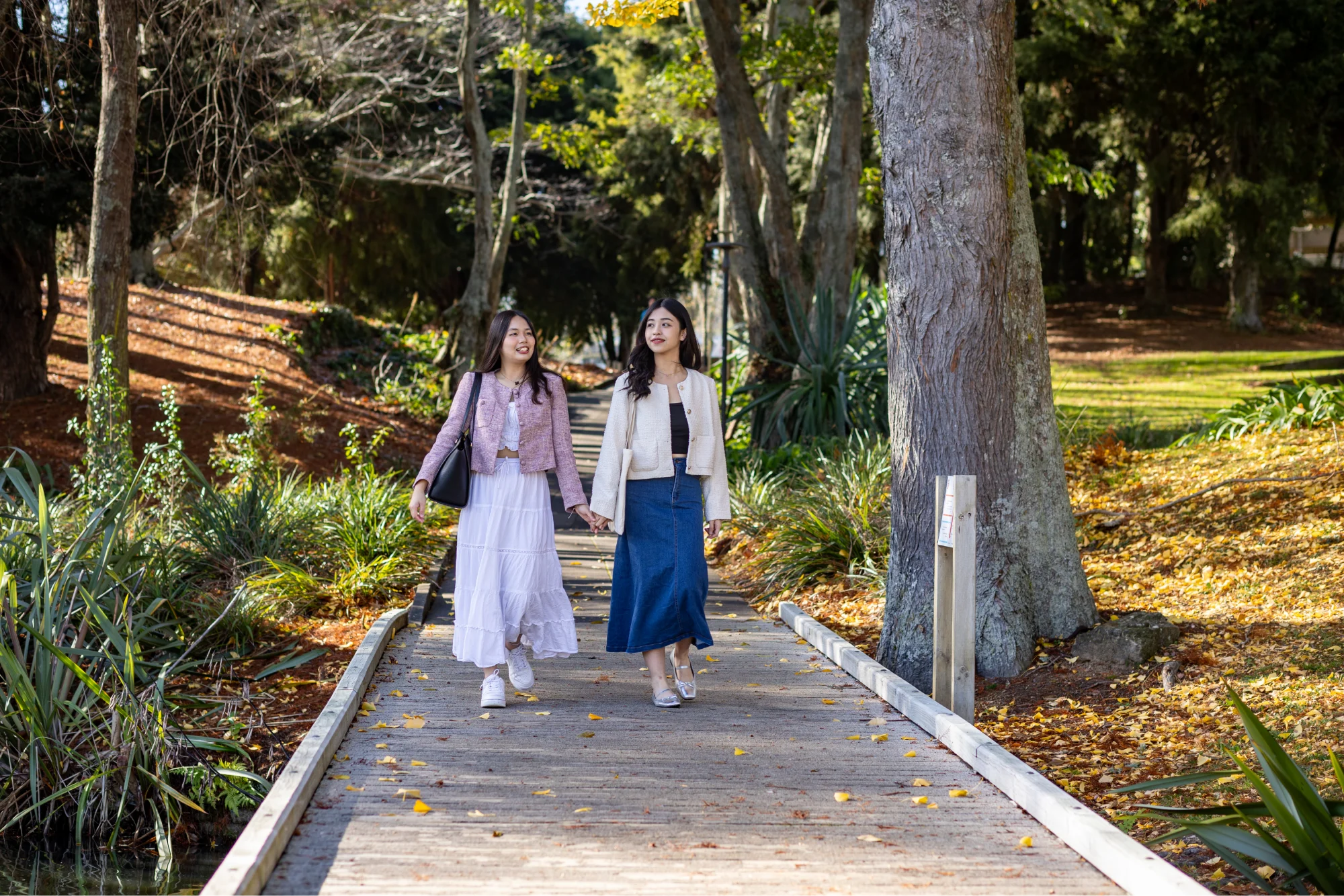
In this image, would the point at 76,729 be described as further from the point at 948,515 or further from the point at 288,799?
the point at 948,515

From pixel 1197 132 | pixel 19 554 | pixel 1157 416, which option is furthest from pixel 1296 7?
pixel 19 554

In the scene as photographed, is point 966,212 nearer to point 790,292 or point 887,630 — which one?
point 887,630

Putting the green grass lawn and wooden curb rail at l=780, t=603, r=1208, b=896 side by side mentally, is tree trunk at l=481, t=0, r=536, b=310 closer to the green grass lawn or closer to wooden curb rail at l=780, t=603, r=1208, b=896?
the green grass lawn

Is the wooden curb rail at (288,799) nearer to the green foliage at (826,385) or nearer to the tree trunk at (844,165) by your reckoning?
the green foliage at (826,385)

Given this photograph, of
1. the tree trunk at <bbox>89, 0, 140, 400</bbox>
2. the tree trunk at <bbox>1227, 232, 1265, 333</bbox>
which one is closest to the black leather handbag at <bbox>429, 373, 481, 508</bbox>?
the tree trunk at <bbox>89, 0, 140, 400</bbox>

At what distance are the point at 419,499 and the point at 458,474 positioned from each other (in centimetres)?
23

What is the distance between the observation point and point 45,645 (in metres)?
4.75

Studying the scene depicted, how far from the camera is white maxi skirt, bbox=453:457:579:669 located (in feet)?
18.7

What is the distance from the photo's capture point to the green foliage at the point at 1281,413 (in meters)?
10.8

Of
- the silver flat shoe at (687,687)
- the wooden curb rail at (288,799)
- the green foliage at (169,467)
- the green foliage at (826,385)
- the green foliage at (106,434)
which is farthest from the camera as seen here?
the green foliage at (826,385)

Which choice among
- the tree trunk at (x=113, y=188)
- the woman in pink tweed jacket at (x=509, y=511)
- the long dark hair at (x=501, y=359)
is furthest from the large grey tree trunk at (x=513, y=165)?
the woman in pink tweed jacket at (x=509, y=511)

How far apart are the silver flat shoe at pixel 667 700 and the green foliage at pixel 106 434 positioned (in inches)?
177

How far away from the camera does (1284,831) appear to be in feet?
11.5

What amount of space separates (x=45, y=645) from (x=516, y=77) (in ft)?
51.2
